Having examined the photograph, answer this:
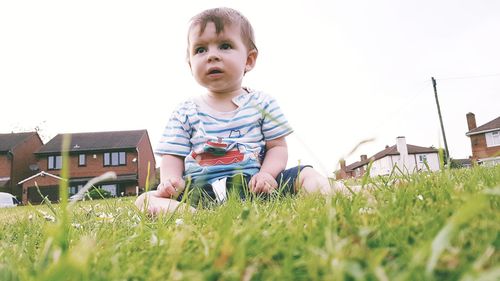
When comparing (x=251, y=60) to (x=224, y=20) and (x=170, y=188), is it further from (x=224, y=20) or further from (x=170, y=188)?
(x=170, y=188)

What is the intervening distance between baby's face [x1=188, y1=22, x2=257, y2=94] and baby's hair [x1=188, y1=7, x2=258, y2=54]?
3 cm

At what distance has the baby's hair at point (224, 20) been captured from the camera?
3580 mm

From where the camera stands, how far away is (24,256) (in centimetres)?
130

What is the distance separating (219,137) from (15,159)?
142 feet

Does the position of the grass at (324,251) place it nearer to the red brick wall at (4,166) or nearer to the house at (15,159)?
the house at (15,159)

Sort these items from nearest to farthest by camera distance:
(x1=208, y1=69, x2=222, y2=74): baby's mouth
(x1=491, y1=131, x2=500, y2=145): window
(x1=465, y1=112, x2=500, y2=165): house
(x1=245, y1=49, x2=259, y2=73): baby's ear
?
(x1=208, y1=69, x2=222, y2=74): baby's mouth < (x1=245, y1=49, x2=259, y2=73): baby's ear < (x1=465, y1=112, x2=500, y2=165): house < (x1=491, y1=131, x2=500, y2=145): window

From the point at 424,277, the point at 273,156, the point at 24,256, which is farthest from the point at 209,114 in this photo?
the point at 424,277

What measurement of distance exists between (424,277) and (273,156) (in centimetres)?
297

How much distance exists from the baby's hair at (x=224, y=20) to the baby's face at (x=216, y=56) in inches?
1.4

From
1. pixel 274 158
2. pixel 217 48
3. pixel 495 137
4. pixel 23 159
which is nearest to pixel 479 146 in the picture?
pixel 495 137

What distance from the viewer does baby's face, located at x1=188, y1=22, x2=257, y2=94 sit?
11.7ft

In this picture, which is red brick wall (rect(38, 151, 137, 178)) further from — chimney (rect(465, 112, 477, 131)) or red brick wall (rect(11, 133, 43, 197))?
chimney (rect(465, 112, 477, 131))

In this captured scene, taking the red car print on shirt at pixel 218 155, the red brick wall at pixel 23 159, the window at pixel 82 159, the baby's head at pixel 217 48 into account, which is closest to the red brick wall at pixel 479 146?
the window at pixel 82 159

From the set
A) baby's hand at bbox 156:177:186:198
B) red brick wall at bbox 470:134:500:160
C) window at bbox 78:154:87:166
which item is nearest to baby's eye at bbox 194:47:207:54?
baby's hand at bbox 156:177:186:198
